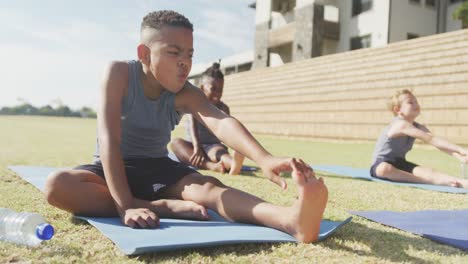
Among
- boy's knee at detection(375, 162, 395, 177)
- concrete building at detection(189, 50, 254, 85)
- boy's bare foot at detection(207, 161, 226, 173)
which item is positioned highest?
concrete building at detection(189, 50, 254, 85)

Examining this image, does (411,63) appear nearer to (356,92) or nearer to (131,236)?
(356,92)

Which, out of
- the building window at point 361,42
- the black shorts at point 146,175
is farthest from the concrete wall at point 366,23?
the black shorts at point 146,175

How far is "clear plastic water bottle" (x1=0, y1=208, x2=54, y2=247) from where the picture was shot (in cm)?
135

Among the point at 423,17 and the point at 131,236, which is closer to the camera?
the point at 131,236

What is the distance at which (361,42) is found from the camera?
Answer: 51.1 ft

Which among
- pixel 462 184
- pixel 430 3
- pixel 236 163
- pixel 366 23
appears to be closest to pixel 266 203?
pixel 236 163

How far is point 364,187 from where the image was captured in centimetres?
325

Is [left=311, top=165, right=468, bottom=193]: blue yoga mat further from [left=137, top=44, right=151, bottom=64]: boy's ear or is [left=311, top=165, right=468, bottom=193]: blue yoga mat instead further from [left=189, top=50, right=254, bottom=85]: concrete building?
[left=189, top=50, right=254, bottom=85]: concrete building

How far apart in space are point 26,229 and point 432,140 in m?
2.80

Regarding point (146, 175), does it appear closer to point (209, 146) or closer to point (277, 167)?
point (277, 167)

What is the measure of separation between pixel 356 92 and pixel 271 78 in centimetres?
488

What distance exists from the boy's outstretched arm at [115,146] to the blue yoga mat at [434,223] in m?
1.00

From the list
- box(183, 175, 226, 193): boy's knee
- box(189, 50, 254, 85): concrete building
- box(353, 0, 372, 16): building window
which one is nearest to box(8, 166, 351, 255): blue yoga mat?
box(183, 175, 226, 193): boy's knee

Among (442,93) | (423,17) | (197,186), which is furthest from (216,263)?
(423,17)
